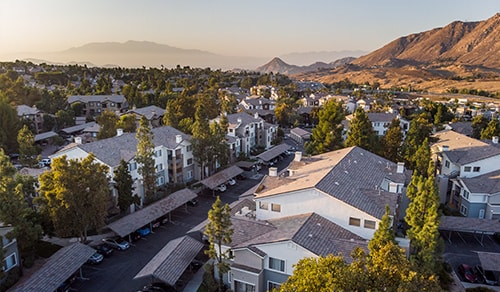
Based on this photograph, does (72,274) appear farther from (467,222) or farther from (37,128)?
(37,128)

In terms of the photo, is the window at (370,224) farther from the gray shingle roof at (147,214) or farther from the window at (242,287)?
the gray shingle roof at (147,214)

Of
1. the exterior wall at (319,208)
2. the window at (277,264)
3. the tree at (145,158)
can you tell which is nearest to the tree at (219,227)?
the window at (277,264)

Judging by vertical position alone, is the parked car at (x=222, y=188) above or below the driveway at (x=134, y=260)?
above

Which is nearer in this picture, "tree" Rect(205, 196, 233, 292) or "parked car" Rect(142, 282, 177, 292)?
"tree" Rect(205, 196, 233, 292)

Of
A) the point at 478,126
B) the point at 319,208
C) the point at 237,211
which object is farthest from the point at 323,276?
the point at 478,126

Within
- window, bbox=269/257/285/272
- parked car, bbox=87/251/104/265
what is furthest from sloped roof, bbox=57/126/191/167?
window, bbox=269/257/285/272

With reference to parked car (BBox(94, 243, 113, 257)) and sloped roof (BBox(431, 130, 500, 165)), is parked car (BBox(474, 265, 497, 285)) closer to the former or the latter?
sloped roof (BBox(431, 130, 500, 165))
